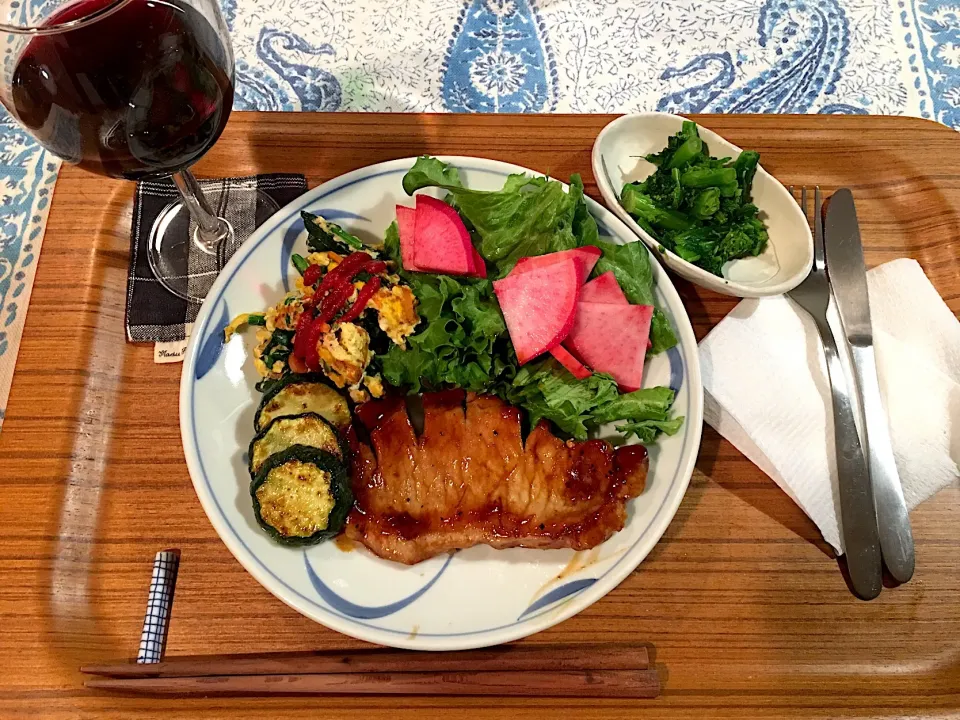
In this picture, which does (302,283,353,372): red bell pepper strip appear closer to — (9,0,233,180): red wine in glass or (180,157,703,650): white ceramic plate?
(180,157,703,650): white ceramic plate

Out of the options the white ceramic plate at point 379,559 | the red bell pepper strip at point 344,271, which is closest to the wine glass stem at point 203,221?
the white ceramic plate at point 379,559

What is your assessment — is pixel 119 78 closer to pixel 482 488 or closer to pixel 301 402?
pixel 301 402

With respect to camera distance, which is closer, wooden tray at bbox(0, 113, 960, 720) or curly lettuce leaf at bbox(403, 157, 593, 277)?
wooden tray at bbox(0, 113, 960, 720)

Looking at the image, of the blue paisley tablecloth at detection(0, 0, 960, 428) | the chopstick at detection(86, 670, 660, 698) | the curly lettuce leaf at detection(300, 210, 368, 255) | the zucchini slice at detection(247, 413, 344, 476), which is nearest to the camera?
the chopstick at detection(86, 670, 660, 698)

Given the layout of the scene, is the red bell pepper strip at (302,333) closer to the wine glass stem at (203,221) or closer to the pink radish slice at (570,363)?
the wine glass stem at (203,221)

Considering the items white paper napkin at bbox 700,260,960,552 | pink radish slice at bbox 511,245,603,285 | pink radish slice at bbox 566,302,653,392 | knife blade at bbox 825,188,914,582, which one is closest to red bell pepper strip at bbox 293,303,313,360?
pink radish slice at bbox 511,245,603,285

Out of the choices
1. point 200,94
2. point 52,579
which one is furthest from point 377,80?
point 52,579

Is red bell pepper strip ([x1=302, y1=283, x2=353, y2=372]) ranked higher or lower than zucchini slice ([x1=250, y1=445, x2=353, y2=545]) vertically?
higher

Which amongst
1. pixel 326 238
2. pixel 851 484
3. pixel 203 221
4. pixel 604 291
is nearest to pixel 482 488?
pixel 604 291
